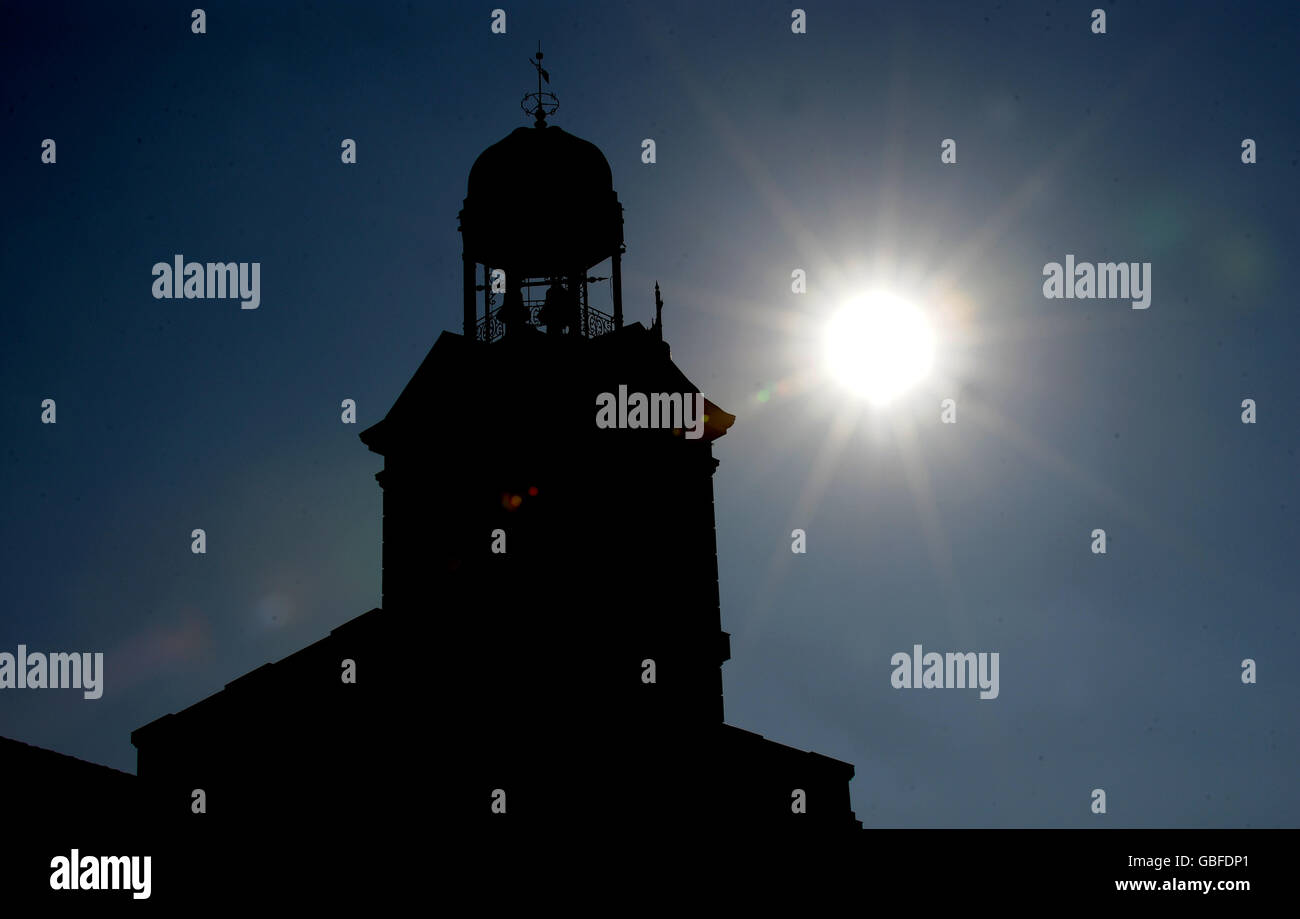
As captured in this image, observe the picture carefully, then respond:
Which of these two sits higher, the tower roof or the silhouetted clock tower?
the tower roof

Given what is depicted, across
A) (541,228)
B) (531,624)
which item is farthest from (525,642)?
(541,228)

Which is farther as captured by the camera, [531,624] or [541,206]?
[541,206]

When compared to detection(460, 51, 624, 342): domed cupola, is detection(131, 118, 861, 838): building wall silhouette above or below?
below

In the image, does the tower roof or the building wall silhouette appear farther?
the tower roof

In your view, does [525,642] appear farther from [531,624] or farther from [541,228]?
[541,228]

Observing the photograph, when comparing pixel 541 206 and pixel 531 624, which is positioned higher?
pixel 541 206

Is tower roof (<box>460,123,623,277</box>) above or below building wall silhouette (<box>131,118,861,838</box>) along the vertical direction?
above

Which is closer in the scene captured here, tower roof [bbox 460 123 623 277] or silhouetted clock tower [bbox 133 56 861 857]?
silhouetted clock tower [bbox 133 56 861 857]

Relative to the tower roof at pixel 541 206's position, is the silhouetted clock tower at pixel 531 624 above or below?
below

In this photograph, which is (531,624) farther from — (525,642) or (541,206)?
(541,206)

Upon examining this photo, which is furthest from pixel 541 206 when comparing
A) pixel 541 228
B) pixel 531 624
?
pixel 531 624

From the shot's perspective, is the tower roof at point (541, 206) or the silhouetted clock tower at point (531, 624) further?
the tower roof at point (541, 206)
